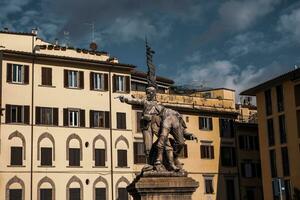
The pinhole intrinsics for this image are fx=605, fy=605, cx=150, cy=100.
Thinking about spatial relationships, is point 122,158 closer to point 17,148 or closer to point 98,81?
point 98,81

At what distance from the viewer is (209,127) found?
73.4 metres

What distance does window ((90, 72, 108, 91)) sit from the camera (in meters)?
64.9

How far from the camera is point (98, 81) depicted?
6544 cm

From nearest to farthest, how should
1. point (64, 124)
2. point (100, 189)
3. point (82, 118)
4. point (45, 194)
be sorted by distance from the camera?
point (45, 194) < point (64, 124) < point (100, 189) < point (82, 118)

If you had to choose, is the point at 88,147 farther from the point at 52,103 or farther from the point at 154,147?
the point at 154,147

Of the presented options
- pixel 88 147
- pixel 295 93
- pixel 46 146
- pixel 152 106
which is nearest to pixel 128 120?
pixel 88 147

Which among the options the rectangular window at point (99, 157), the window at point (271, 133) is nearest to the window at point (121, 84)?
the rectangular window at point (99, 157)

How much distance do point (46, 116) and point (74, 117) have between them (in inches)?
121

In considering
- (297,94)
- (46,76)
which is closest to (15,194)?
(46,76)

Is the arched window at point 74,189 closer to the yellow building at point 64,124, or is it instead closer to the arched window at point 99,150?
the yellow building at point 64,124

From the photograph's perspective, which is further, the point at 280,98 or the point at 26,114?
the point at 280,98

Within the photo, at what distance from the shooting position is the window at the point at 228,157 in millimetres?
74062

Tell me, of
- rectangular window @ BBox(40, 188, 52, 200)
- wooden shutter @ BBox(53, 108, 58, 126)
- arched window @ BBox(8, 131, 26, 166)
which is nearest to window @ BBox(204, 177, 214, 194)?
rectangular window @ BBox(40, 188, 52, 200)

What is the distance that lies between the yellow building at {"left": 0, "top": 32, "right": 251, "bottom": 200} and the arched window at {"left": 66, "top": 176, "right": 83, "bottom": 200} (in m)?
0.10
